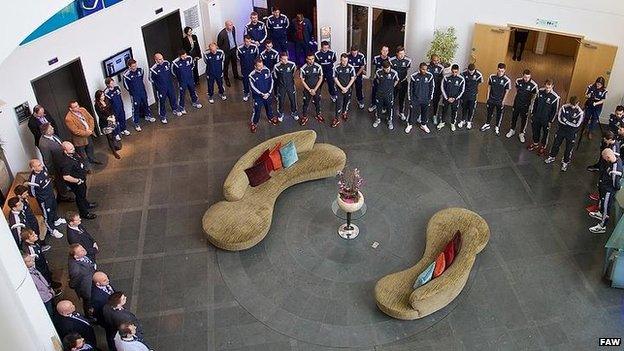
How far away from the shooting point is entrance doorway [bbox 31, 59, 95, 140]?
12500mm

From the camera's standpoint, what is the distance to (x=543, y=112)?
40.1 feet

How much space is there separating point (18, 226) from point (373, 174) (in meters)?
6.18

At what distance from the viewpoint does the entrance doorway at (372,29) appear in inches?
590

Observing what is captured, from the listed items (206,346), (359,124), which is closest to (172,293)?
(206,346)

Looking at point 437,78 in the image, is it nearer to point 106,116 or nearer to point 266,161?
point 266,161

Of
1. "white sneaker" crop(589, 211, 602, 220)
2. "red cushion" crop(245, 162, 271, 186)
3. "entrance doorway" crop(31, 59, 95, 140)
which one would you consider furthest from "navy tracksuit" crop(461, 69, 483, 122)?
"entrance doorway" crop(31, 59, 95, 140)

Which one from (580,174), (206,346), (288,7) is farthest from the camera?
(288,7)

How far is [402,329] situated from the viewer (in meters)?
9.40

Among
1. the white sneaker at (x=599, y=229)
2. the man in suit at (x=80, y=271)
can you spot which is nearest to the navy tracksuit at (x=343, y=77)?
the white sneaker at (x=599, y=229)

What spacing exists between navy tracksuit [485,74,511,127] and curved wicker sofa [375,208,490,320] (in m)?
3.22

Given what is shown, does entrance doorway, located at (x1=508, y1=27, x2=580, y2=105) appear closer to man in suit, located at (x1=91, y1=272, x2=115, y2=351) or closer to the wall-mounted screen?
the wall-mounted screen

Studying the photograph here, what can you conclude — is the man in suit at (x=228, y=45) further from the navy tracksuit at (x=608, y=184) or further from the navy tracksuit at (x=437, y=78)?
the navy tracksuit at (x=608, y=184)

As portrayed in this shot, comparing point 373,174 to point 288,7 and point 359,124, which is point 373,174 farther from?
point 288,7

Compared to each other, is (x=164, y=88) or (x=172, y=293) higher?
(x=164, y=88)
